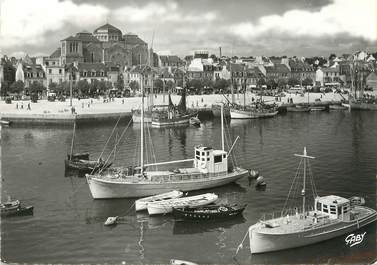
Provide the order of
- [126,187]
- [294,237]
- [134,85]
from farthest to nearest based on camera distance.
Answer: [134,85], [126,187], [294,237]

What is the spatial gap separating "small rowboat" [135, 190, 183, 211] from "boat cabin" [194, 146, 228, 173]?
2.11 m

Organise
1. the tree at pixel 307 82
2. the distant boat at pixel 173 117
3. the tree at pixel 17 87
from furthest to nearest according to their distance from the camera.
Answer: the tree at pixel 307 82 < the tree at pixel 17 87 < the distant boat at pixel 173 117

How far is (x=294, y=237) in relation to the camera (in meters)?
14.2

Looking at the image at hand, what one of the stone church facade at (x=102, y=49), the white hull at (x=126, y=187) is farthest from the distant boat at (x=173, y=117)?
the white hull at (x=126, y=187)

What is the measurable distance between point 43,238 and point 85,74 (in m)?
48.2

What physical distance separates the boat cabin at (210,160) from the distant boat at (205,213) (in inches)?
137

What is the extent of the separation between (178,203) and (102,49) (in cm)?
4815

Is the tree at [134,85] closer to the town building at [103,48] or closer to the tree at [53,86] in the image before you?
the town building at [103,48]

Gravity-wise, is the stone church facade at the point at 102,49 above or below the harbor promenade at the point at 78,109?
above

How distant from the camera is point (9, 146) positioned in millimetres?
30000

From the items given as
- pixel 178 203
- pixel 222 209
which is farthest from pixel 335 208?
pixel 178 203

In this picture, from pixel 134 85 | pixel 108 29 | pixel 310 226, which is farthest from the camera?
pixel 134 85

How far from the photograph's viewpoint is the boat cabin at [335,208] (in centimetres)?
1512

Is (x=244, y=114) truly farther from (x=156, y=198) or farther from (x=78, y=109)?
(x=156, y=198)
